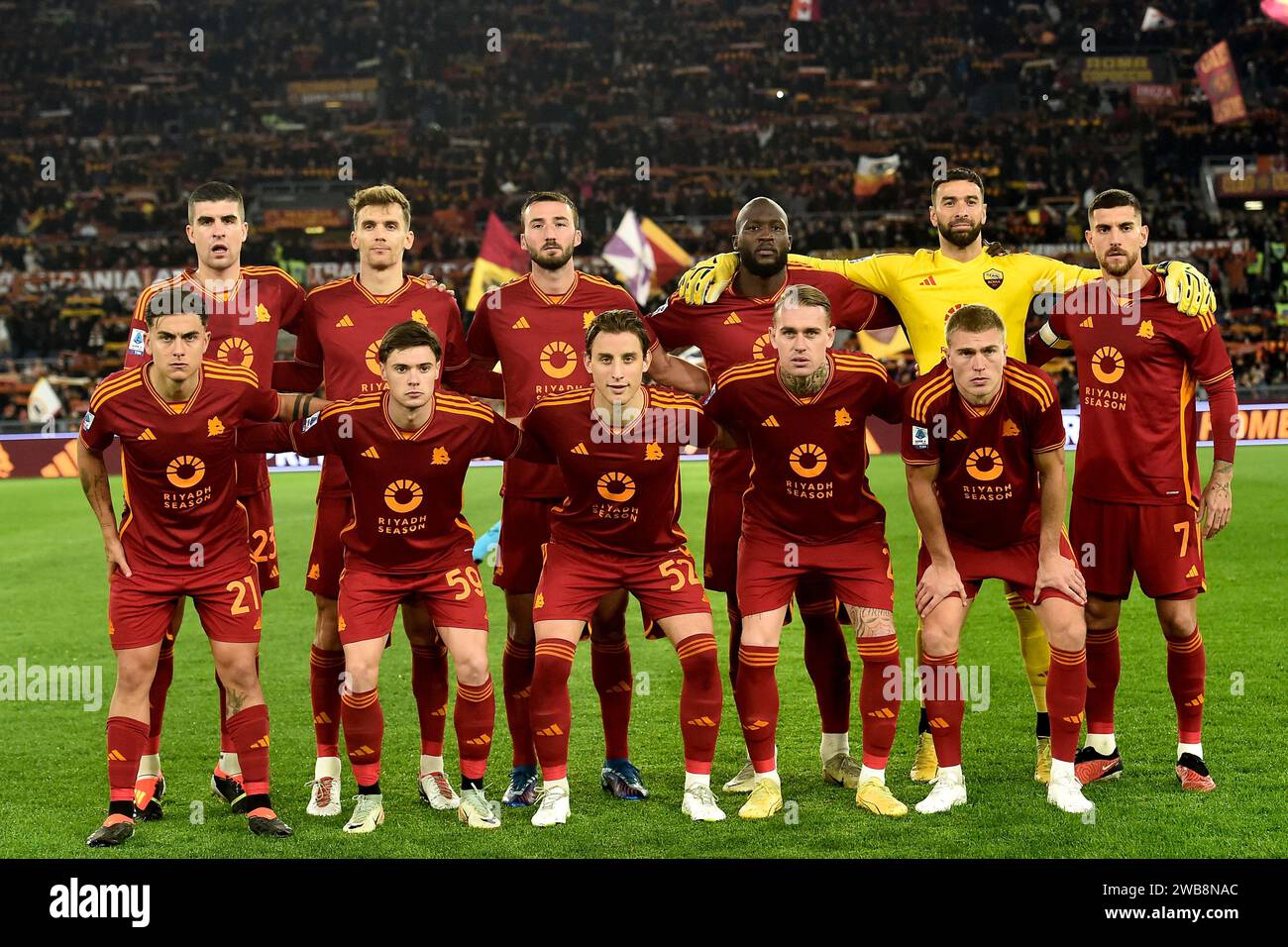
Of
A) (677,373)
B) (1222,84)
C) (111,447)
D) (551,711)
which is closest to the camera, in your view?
(551,711)

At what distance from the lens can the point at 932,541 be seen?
5734mm

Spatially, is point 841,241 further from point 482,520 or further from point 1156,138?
point 482,520

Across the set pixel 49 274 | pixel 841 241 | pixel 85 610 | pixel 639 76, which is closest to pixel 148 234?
pixel 49 274

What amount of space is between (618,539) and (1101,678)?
215cm

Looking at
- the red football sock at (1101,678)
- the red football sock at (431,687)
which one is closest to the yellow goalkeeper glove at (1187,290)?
the red football sock at (1101,678)

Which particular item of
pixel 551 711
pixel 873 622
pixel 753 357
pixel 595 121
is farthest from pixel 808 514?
pixel 595 121

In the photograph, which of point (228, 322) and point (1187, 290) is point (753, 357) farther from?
point (228, 322)

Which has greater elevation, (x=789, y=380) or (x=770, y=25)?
(x=770, y=25)

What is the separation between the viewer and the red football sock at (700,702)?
5.59 metres

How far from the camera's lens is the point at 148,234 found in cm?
3172

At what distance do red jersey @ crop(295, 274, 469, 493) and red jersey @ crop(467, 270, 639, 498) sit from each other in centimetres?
14

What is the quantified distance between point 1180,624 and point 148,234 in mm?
29523

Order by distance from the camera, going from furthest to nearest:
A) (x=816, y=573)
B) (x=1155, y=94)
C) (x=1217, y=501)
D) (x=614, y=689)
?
(x=1155, y=94) → (x=614, y=689) → (x=1217, y=501) → (x=816, y=573)

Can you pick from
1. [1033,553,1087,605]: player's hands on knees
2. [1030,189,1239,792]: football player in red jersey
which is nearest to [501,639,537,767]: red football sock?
[1033,553,1087,605]: player's hands on knees
